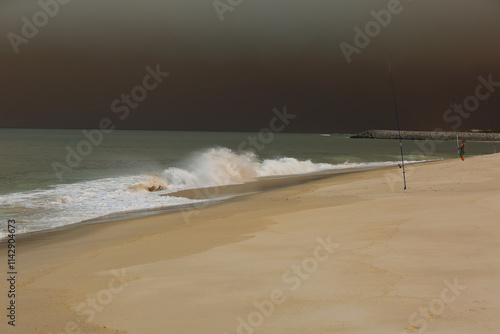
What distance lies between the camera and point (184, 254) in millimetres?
8836

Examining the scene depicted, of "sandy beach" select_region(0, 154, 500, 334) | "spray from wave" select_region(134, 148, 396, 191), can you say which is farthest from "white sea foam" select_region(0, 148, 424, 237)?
"sandy beach" select_region(0, 154, 500, 334)

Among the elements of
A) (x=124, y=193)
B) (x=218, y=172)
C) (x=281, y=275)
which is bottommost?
(x=218, y=172)

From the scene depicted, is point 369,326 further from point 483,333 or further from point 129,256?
point 129,256

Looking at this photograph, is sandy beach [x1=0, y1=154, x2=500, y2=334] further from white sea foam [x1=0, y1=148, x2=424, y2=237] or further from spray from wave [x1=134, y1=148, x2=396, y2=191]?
spray from wave [x1=134, y1=148, x2=396, y2=191]

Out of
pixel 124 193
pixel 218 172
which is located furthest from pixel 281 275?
pixel 218 172

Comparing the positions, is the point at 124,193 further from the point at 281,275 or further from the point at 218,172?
the point at 281,275

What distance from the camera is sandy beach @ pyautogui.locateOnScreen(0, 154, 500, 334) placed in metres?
5.25

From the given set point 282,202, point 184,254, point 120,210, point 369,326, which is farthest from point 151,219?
point 369,326

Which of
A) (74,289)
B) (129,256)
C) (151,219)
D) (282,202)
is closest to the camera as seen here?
(74,289)

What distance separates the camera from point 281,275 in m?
6.93

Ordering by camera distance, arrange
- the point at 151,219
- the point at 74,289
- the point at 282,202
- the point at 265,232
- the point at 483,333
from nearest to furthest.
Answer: the point at 483,333
the point at 74,289
the point at 265,232
the point at 151,219
the point at 282,202

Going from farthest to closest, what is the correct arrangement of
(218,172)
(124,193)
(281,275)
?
(218,172) < (124,193) < (281,275)

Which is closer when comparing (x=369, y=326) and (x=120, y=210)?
(x=369, y=326)

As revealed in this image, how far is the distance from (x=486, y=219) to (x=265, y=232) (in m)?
4.27
